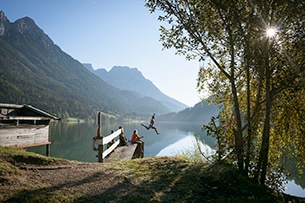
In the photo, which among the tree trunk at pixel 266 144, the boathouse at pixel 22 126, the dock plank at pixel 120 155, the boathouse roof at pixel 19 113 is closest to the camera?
the tree trunk at pixel 266 144

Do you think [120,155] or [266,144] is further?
[120,155]

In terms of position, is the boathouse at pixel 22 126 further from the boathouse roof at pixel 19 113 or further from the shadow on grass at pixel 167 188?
the shadow on grass at pixel 167 188

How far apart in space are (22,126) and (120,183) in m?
13.8

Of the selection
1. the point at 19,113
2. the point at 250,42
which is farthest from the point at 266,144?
the point at 19,113

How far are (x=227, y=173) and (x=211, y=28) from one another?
5.22 meters

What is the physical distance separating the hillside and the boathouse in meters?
9.36

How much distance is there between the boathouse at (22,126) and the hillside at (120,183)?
9.36 m

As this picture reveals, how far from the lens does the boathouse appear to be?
16.2m

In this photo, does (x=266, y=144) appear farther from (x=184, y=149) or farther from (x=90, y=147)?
(x=90, y=147)

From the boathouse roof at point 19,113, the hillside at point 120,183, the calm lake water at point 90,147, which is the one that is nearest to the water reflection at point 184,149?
the calm lake water at point 90,147

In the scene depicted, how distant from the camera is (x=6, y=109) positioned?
1711 centimetres

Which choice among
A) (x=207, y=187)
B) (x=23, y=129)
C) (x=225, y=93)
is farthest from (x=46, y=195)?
(x=23, y=129)

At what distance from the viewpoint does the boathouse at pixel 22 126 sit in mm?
16234

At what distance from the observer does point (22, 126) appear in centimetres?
1752
